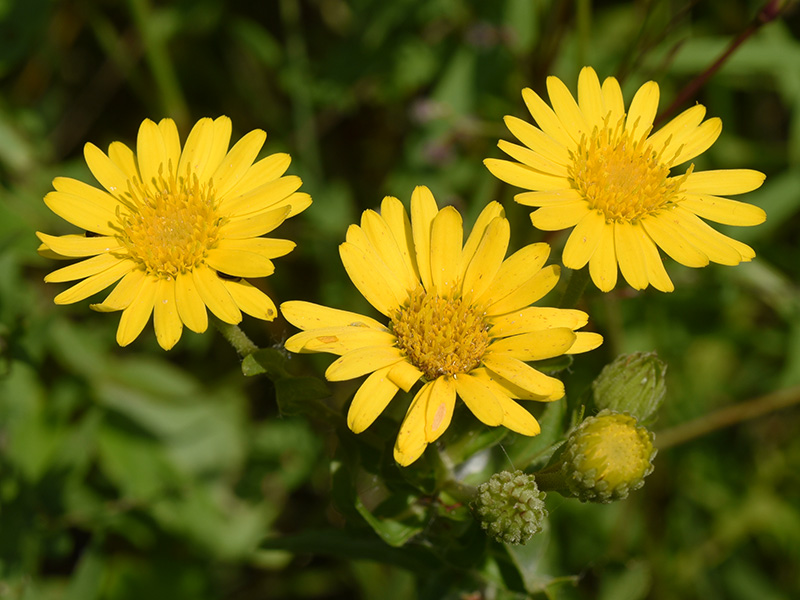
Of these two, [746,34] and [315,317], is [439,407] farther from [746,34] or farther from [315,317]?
[746,34]

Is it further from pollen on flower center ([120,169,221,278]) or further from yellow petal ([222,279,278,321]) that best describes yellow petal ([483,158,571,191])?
pollen on flower center ([120,169,221,278])

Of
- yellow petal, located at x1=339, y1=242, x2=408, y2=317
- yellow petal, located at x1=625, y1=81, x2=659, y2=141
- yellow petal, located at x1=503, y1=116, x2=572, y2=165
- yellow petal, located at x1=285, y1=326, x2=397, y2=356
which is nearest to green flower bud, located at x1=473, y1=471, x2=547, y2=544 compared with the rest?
yellow petal, located at x1=285, y1=326, x2=397, y2=356

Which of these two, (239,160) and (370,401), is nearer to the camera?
(370,401)

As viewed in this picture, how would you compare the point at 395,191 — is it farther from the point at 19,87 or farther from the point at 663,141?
the point at 19,87

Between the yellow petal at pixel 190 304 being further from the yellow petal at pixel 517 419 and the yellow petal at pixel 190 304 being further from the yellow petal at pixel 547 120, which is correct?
the yellow petal at pixel 547 120

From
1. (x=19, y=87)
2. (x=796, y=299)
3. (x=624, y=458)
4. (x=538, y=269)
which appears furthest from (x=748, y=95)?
(x=19, y=87)

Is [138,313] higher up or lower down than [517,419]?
higher up

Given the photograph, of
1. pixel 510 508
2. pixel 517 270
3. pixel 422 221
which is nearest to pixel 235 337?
pixel 422 221

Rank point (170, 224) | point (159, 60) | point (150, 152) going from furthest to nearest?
1. point (159, 60)
2. point (150, 152)
3. point (170, 224)
